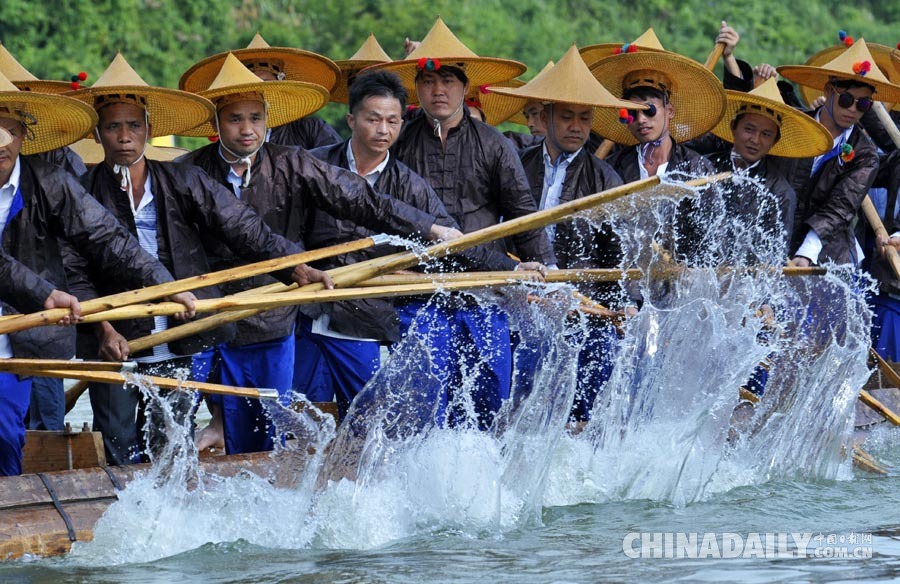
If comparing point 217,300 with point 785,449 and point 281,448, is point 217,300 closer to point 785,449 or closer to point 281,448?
point 281,448

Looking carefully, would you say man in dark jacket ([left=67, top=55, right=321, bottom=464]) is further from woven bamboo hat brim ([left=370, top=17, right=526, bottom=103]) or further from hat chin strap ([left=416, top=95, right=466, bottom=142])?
woven bamboo hat brim ([left=370, top=17, right=526, bottom=103])

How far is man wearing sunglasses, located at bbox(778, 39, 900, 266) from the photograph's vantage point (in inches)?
280

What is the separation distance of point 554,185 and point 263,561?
249 cm

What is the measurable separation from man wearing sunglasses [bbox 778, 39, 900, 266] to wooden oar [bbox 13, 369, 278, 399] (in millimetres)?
3032

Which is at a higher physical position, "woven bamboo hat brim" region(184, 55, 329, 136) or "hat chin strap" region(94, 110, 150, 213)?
"woven bamboo hat brim" region(184, 55, 329, 136)

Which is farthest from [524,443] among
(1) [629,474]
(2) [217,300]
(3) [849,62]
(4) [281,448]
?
(3) [849,62]

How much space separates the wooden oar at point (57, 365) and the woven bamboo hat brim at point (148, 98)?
1064 mm

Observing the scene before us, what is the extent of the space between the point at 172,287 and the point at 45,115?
864 millimetres

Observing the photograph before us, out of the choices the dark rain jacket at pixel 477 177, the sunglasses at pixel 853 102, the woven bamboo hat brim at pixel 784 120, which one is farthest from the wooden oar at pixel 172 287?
the sunglasses at pixel 853 102

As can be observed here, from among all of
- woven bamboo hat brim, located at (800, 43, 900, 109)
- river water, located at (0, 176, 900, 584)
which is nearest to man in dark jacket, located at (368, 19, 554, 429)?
river water, located at (0, 176, 900, 584)

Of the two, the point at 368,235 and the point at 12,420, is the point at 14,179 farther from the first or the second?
Result: the point at 368,235

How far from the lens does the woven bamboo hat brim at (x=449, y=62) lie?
6.54 meters

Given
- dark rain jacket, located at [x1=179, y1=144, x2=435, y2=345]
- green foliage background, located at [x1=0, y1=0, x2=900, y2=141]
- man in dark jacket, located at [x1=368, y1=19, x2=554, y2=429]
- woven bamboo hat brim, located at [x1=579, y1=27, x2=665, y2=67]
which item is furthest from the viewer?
green foliage background, located at [x1=0, y1=0, x2=900, y2=141]

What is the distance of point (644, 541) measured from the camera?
194 inches
